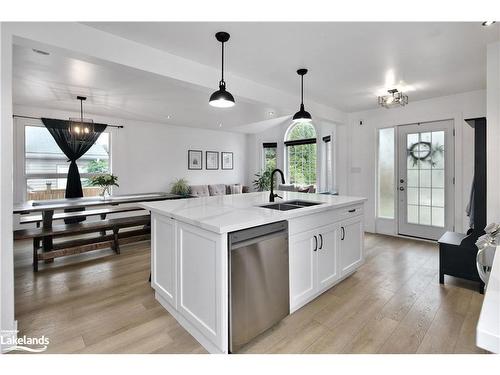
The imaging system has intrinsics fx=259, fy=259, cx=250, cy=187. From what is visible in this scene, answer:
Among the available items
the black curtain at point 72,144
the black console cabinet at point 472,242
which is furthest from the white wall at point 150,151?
the black console cabinet at point 472,242

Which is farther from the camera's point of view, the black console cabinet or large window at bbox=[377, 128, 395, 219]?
large window at bbox=[377, 128, 395, 219]

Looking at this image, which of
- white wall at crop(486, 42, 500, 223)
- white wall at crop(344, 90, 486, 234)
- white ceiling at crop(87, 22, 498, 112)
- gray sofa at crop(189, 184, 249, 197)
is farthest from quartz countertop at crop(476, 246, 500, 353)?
gray sofa at crop(189, 184, 249, 197)

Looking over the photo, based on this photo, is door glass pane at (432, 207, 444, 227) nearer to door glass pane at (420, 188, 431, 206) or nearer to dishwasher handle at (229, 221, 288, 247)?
door glass pane at (420, 188, 431, 206)

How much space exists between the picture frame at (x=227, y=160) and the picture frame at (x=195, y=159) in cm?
77

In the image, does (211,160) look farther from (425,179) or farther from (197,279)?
(197,279)

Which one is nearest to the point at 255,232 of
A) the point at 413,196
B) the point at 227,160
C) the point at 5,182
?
the point at 5,182

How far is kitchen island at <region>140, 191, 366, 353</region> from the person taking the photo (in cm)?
164

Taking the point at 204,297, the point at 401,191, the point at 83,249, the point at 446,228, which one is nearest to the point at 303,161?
the point at 401,191

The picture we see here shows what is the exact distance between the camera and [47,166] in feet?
16.7

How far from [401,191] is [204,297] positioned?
4372mm
